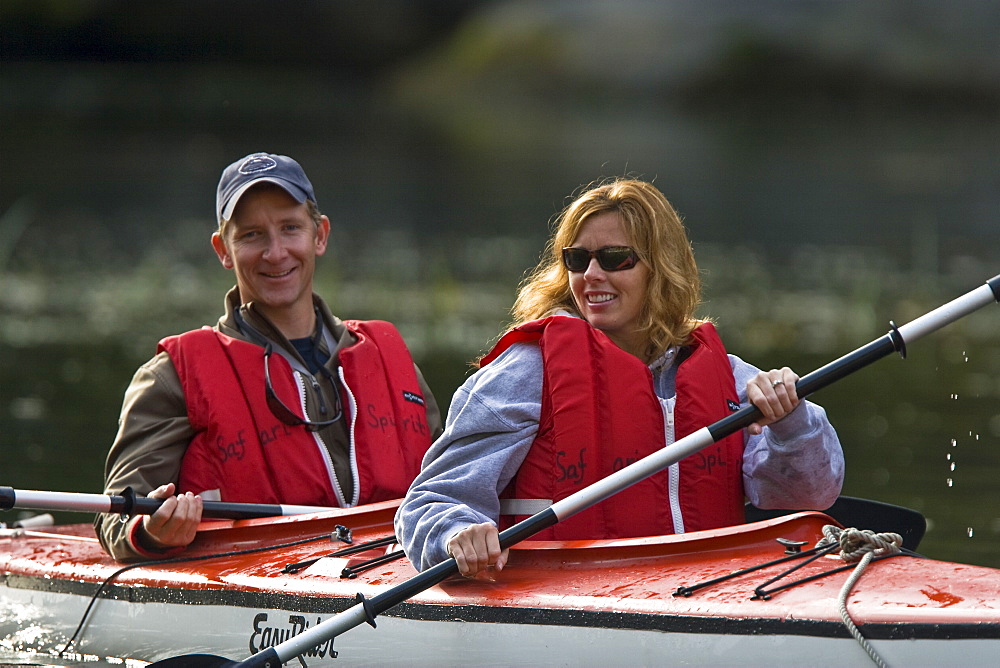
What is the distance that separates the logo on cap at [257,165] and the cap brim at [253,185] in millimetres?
41

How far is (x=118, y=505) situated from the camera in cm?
407

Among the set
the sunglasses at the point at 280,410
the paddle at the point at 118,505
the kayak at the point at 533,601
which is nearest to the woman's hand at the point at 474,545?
the kayak at the point at 533,601

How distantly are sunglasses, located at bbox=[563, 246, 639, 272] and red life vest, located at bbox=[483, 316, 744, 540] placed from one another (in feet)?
0.54

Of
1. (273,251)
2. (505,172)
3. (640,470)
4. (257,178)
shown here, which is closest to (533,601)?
(640,470)

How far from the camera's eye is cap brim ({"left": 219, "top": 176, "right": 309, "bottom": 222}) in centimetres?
443

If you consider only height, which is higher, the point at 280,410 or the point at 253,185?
the point at 253,185

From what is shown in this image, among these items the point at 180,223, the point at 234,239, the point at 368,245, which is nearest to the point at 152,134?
the point at 180,223

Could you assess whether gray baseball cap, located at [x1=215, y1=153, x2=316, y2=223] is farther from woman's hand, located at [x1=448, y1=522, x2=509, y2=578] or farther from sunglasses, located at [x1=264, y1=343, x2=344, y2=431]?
woman's hand, located at [x1=448, y1=522, x2=509, y2=578]

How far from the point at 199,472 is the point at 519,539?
135 centimetres

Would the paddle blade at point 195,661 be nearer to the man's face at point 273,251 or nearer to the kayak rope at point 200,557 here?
the kayak rope at point 200,557

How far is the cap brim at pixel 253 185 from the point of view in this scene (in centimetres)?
443

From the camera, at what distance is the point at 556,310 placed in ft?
12.3

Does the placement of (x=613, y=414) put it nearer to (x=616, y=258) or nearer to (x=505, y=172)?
(x=616, y=258)

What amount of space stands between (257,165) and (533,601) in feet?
5.82
